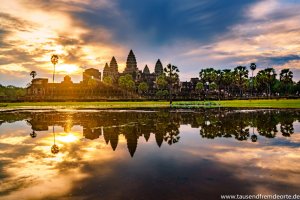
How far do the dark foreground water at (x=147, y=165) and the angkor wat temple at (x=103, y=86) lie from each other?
82.8 metres

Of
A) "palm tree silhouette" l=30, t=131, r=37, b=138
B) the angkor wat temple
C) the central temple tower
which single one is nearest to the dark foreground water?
"palm tree silhouette" l=30, t=131, r=37, b=138

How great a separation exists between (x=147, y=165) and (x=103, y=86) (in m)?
110

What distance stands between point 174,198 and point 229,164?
4266mm

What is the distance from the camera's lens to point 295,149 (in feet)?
46.1

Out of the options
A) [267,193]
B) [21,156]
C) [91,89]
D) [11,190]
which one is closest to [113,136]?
[21,156]

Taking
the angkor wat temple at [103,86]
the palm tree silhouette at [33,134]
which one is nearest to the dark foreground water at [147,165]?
the palm tree silhouette at [33,134]

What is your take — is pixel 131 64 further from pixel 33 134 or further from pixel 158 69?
pixel 33 134

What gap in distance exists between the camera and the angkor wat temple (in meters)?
114

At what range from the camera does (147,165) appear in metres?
11.2

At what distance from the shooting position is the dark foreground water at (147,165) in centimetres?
840

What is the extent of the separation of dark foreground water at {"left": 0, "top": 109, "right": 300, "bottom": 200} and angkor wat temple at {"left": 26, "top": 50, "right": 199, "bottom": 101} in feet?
272

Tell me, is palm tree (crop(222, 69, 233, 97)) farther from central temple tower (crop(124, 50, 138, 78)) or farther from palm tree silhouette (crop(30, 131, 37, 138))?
palm tree silhouette (crop(30, 131, 37, 138))

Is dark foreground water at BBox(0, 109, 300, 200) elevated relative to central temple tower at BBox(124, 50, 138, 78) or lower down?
lower down

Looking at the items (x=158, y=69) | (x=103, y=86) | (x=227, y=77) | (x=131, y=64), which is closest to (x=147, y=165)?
(x=227, y=77)
